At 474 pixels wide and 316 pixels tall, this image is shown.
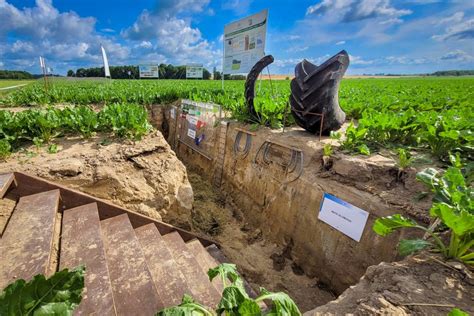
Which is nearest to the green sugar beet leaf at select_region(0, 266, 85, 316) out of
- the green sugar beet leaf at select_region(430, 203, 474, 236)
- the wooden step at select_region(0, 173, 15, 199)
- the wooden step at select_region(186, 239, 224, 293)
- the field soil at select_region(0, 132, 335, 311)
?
the field soil at select_region(0, 132, 335, 311)

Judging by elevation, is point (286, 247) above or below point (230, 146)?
below

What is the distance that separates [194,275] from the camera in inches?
103

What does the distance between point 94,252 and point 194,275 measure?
43.4 inches

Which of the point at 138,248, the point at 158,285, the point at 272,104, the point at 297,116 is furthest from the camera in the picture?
the point at 272,104

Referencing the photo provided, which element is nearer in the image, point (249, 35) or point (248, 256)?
point (248, 256)

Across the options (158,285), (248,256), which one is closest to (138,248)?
(158,285)

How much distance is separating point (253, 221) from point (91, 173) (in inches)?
116

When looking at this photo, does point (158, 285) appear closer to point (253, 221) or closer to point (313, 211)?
point (313, 211)

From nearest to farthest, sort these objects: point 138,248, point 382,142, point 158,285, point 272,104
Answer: point 158,285 → point 138,248 → point 382,142 → point 272,104

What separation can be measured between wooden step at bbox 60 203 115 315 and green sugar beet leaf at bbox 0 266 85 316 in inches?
26.9

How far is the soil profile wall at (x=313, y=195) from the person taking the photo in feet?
8.59

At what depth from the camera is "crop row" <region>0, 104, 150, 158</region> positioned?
339 centimetres

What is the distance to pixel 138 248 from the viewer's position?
2338 millimetres

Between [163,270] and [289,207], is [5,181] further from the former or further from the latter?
[289,207]
